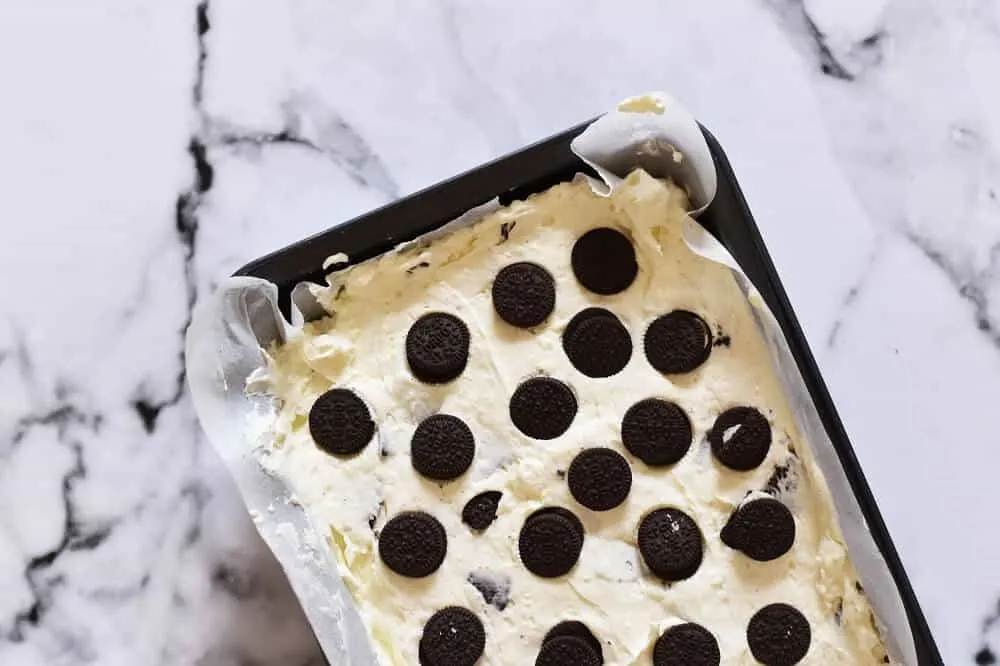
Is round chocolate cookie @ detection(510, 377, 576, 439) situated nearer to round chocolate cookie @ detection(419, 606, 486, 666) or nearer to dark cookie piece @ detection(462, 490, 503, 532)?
dark cookie piece @ detection(462, 490, 503, 532)

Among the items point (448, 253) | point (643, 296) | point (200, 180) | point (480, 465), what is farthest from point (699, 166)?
point (200, 180)

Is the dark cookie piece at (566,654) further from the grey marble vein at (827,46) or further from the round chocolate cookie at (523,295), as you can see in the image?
the grey marble vein at (827,46)

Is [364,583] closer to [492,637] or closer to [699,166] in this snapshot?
[492,637]

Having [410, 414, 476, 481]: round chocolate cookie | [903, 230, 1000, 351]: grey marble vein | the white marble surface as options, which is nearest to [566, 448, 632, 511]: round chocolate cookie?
[410, 414, 476, 481]: round chocolate cookie

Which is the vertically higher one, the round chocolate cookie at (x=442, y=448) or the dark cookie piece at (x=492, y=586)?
the round chocolate cookie at (x=442, y=448)

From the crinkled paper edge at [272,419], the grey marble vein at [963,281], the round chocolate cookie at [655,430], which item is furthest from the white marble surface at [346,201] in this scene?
the round chocolate cookie at [655,430]
